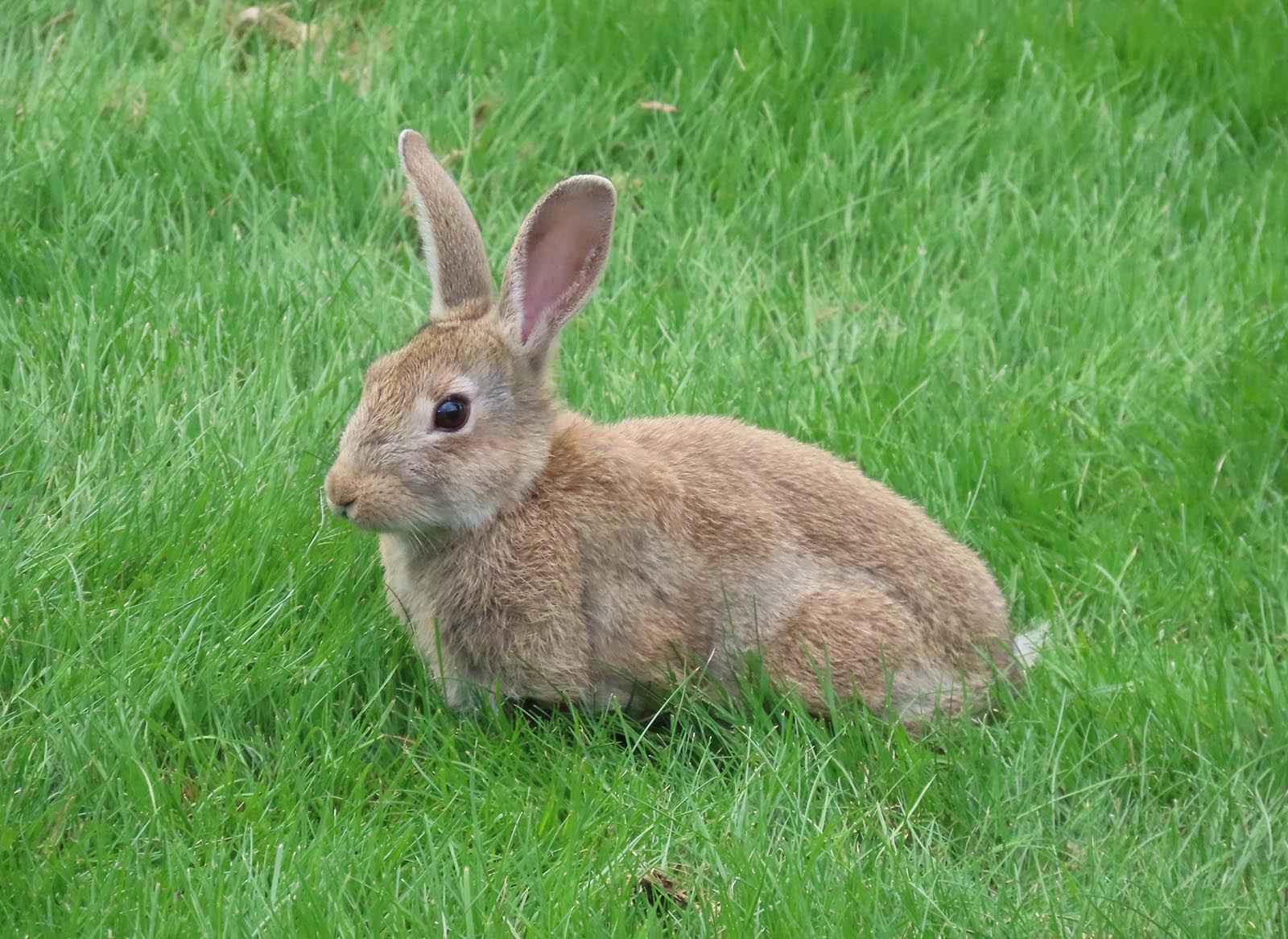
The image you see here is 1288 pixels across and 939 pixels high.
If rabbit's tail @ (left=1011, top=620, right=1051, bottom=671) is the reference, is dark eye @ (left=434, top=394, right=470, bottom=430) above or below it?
above

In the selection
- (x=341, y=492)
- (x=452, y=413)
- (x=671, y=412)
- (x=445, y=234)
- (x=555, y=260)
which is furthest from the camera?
(x=671, y=412)

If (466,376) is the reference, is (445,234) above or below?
above

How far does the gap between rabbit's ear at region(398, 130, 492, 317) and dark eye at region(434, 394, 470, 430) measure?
454 mm

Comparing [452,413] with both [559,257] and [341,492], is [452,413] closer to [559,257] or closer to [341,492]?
[341,492]

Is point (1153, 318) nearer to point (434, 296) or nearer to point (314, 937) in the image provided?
point (434, 296)

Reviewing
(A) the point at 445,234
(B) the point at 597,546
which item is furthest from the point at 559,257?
(B) the point at 597,546

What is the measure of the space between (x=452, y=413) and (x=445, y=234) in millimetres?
609

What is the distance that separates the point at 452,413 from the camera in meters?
4.46

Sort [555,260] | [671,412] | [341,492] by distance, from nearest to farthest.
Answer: [341,492] → [555,260] → [671,412]

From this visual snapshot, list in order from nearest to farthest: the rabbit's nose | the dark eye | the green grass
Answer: the green grass → the rabbit's nose → the dark eye

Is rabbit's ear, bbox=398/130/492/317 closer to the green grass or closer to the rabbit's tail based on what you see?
the green grass

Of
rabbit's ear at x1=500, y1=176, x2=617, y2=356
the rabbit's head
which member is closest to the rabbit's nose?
the rabbit's head

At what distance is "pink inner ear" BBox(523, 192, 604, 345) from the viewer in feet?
15.0

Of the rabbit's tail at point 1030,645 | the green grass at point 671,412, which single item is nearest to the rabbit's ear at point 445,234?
the green grass at point 671,412
